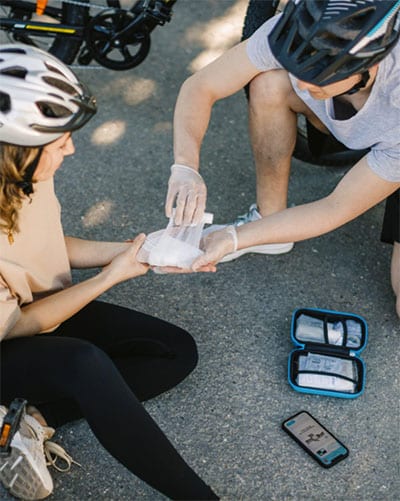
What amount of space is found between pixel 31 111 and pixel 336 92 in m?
0.97

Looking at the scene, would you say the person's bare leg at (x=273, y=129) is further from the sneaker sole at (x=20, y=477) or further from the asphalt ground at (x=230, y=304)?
the sneaker sole at (x=20, y=477)

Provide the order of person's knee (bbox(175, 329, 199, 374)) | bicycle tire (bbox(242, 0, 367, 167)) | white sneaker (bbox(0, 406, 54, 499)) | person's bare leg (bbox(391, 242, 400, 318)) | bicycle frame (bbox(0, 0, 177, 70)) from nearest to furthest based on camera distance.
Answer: white sneaker (bbox(0, 406, 54, 499))
person's knee (bbox(175, 329, 199, 374))
person's bare leg (bbox(391, 242, 400, 318))
bicycle tire (bbox(242, 0, 367, 167))
bicycle frame (bbox(0, 0, 177, 70))

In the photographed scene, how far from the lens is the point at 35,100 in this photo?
6.73 ft

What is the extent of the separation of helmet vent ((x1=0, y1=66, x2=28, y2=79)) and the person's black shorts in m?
1.53

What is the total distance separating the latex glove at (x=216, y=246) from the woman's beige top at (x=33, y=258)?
472mm

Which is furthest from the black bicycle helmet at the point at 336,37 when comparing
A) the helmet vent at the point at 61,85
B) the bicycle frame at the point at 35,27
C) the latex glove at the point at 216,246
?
the bicycle frame at the point at 35,27

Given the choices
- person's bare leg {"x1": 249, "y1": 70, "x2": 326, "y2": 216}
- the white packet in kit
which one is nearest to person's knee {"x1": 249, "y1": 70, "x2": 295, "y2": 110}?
person's bare leg {"x1": 249, "y1": 70, "x2": 326, "y2": 216}

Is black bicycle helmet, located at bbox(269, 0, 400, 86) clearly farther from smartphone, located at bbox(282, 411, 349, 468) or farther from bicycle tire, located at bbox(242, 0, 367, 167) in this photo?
smartphone, located at bbox(282, 411, 349, 468)

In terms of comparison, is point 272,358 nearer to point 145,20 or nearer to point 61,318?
point 61,318

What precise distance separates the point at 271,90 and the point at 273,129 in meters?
0.19

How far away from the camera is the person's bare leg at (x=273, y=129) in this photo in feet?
9.70

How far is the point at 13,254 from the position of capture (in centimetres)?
225

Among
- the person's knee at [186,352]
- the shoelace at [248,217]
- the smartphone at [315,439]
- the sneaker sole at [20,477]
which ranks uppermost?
the sneaker sole at [20,477]

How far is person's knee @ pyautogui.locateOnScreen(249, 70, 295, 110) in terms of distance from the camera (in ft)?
9.61
